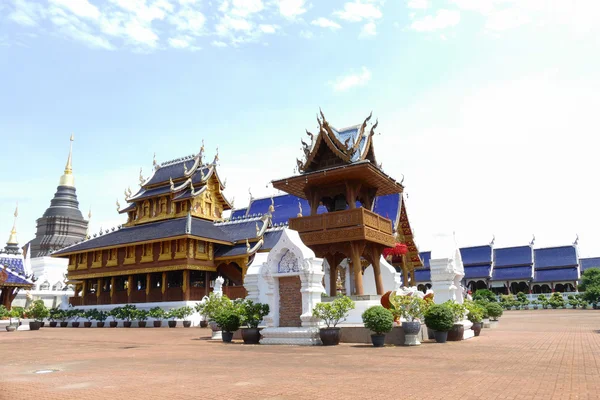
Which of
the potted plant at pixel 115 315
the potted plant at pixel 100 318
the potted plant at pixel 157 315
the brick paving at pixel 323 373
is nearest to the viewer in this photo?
the brick paving at pixel 323 373

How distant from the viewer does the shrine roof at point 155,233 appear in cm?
3334

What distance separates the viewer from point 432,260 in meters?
16.7

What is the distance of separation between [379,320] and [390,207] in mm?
22202

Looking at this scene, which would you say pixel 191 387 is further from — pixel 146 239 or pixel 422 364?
pixel 146 239

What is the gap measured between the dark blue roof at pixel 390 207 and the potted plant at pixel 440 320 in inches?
768

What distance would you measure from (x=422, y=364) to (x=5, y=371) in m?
8.91

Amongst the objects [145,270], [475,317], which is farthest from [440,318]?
[145,270]

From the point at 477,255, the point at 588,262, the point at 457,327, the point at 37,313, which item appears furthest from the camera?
the point at 477,255

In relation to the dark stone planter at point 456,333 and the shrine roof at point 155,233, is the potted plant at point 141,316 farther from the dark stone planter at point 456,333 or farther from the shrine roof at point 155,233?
the dark stone planter at point 456,333

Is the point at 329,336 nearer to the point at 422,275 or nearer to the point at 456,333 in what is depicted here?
the point at 456,333

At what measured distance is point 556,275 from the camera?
57.5m

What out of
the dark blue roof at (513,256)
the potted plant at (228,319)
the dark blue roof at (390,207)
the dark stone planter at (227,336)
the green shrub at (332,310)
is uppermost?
the dark blue roof at (390,207)

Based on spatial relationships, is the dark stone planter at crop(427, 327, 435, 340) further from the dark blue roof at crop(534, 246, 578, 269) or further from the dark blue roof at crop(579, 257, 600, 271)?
the dark blue roof at crop(579, 257, 600, 271)

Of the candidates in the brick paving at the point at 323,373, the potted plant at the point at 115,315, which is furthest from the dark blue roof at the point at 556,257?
the potted plant at the point at 115,315
